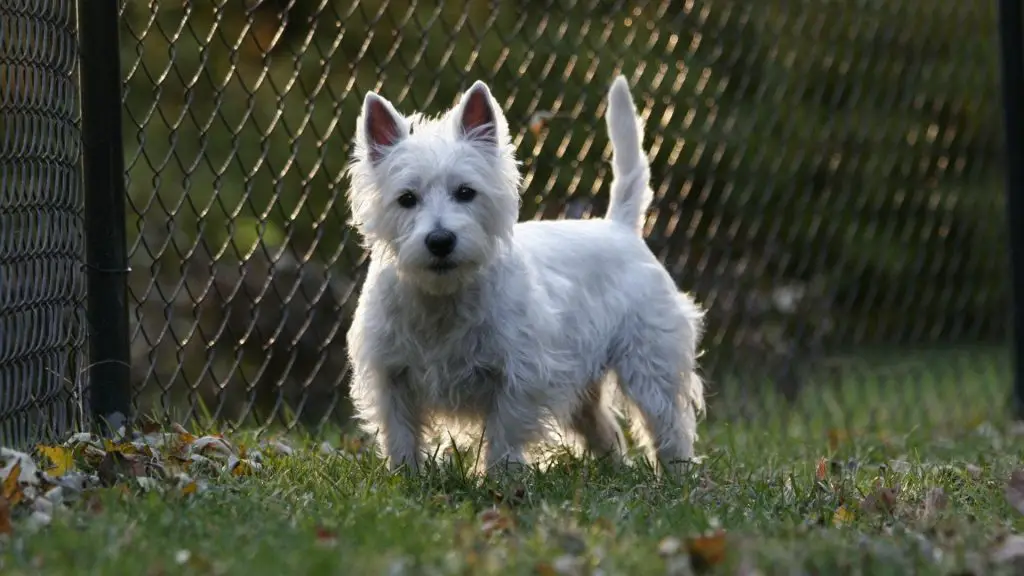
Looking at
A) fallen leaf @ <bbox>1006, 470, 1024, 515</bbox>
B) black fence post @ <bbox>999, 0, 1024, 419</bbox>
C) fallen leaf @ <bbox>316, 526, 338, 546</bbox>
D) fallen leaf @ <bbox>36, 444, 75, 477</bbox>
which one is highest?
black fence post @ <bbox>999, 0, 1024, 419</bbox>

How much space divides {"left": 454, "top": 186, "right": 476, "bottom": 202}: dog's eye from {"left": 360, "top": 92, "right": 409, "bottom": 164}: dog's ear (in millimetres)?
251

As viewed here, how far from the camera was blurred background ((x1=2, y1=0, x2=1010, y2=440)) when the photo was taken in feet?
19.6

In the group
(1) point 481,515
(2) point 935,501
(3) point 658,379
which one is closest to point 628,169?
(3) point 658,379

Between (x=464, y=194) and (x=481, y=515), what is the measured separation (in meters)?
1.10

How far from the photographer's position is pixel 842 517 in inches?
130

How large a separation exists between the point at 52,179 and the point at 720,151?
137 inches

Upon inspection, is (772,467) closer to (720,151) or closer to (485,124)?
(485,124)

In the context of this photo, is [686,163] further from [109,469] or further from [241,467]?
[109,469]

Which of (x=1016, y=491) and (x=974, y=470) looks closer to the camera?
(x=1016, y=491)

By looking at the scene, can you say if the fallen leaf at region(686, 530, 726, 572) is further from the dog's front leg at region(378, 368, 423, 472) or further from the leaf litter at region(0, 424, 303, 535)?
the dog's front leg at region(378, 368, 423, 472)

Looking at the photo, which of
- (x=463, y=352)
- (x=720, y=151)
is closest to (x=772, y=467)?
(x=463, y=352)

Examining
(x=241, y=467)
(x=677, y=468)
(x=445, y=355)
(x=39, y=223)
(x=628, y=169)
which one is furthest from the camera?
(x=628, y=169)

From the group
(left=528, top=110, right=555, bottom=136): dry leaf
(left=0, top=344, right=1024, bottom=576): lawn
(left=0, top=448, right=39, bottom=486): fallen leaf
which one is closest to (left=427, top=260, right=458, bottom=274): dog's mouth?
(left=0, top=344, right=1024, bottom=576): lawn

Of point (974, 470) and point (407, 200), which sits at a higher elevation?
point (407, 200)
